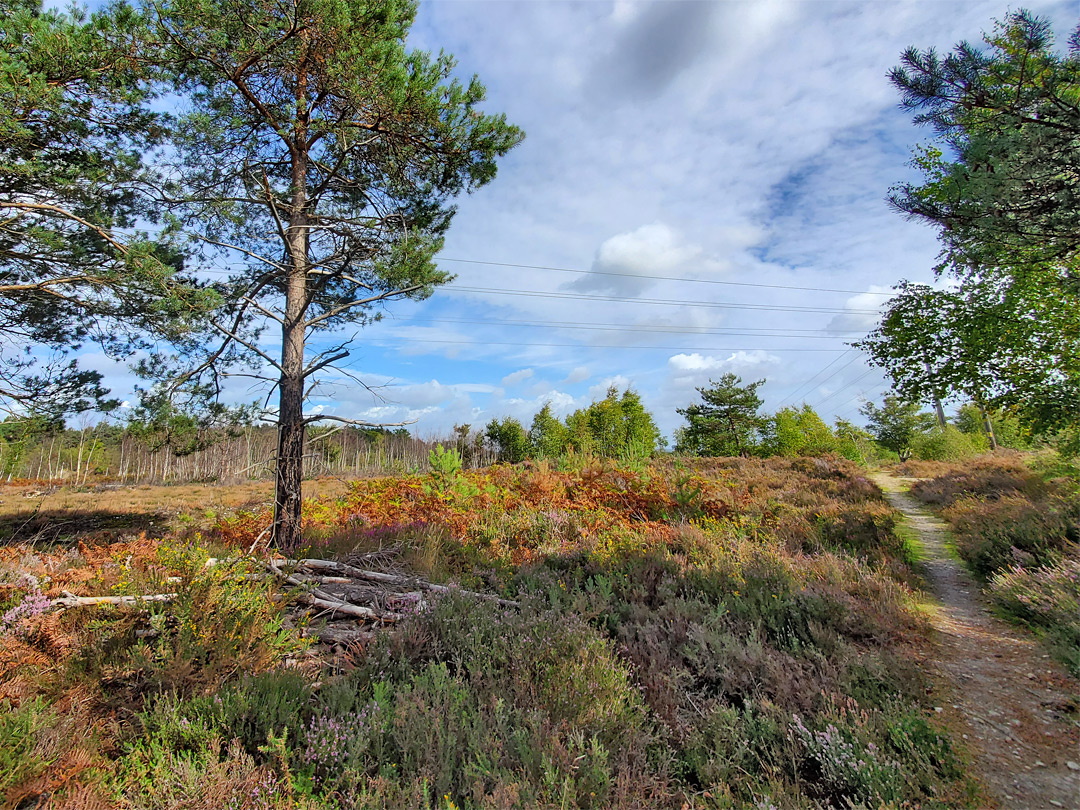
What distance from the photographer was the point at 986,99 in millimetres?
3693

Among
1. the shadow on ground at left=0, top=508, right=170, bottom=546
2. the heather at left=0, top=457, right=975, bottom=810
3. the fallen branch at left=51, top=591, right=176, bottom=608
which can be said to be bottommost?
the heather at left=0, top=457, right=975, bottom=810

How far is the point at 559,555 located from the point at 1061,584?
5.52 m

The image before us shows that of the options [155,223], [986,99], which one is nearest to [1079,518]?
[986,99]

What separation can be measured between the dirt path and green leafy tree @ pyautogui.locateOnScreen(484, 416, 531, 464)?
1393 inches

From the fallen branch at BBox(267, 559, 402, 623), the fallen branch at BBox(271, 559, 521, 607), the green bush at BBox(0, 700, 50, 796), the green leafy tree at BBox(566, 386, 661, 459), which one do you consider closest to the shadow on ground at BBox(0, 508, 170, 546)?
the fallen branch at BBox(271, 559, 521, 607)

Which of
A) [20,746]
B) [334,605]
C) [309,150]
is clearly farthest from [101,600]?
[309,150]

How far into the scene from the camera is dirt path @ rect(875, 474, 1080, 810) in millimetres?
2633

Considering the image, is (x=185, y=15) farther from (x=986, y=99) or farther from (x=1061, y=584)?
(x=1061, y=584)

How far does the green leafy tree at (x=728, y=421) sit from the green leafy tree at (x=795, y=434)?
0.97 meters

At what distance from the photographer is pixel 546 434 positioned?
3847 cm

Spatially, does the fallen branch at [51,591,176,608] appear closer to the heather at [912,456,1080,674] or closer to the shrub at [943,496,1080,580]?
the heather at [912,456,1080,674]

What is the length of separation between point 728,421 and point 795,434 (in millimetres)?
4807

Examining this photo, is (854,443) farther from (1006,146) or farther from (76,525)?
(76,525)

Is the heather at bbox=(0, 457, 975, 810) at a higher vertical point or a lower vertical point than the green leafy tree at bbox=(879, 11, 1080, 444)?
lower
